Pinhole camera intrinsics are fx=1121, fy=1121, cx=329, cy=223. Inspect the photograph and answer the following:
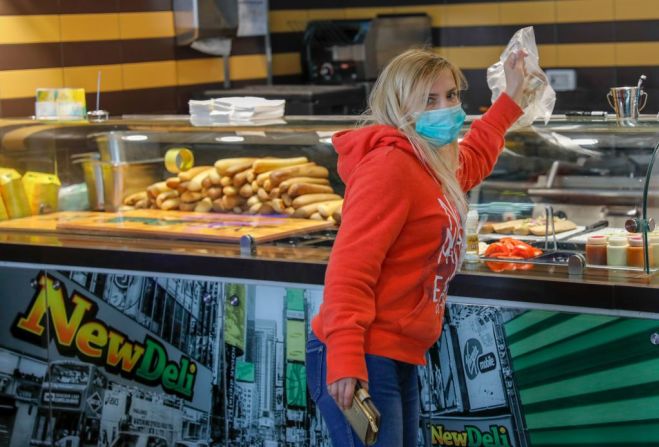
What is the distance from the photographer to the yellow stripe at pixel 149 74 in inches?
238

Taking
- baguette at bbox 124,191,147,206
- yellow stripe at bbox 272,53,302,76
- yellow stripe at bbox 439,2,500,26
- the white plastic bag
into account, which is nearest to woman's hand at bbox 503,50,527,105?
the white plastic bag

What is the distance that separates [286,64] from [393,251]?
5176mm

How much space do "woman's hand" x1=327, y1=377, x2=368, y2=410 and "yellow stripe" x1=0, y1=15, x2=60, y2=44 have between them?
3533 millimetres

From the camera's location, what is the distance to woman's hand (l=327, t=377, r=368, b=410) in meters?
2.31

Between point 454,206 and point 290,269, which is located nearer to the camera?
point 454,206

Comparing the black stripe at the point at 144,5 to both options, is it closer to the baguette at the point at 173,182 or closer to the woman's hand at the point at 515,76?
the baguette at the point at 173,182

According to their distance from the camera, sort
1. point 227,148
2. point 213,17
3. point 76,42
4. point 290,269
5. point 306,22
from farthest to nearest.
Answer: point 306,22 → point 213,17 → point 76,42 → point 227,148 → point 290,269

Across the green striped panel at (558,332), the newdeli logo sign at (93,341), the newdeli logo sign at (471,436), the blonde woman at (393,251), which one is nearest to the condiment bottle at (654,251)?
the green striped panel at (558,332)

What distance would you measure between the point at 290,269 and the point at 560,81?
3.69m

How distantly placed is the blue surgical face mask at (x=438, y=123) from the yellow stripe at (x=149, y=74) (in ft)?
12.4

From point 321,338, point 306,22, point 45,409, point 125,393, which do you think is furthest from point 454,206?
point 306,22

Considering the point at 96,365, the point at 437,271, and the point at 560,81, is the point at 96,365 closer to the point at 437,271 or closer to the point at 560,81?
the point at 437,271

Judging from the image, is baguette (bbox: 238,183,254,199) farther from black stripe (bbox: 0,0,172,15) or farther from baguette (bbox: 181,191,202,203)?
black stripe (bbox: 0,0,172,15)

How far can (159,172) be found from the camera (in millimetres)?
4453
